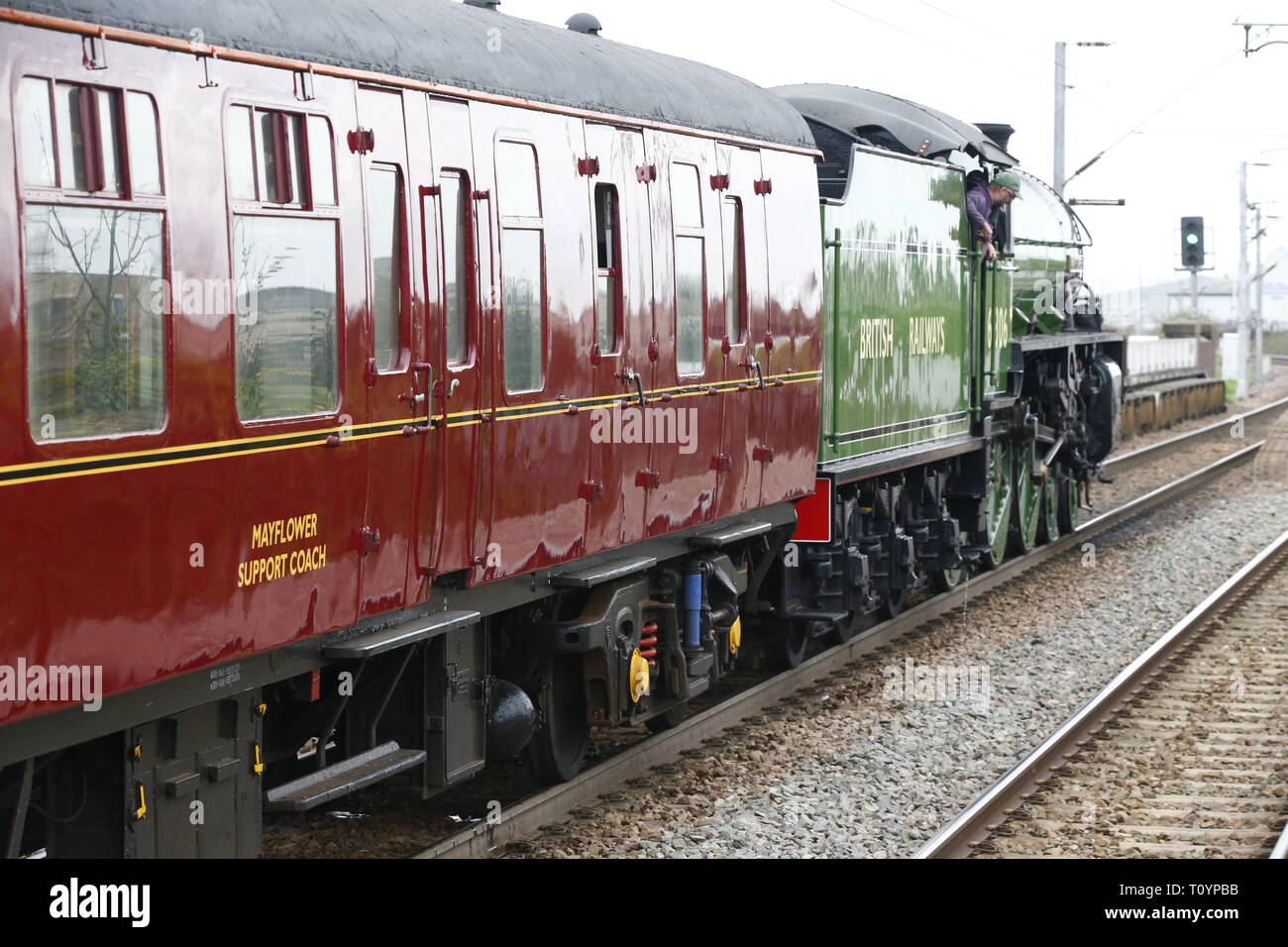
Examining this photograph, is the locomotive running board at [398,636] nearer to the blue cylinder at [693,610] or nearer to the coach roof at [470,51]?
the coach roof at [470,51]

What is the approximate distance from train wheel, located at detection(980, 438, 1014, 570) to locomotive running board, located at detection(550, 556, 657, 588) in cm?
813

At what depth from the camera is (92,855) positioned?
561cm

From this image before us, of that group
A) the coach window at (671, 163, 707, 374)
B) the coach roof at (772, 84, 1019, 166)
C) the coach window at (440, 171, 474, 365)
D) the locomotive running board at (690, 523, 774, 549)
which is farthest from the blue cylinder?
the coach roof at (772, 84, 1019, 166)

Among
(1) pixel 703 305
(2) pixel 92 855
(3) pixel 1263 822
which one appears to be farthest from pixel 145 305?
(3) pixel 1263 822

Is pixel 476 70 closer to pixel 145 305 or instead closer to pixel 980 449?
pixel 145 305

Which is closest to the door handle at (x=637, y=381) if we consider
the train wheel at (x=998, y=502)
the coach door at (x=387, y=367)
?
the coach door at (x=387, y=367)

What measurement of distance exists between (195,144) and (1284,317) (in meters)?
168

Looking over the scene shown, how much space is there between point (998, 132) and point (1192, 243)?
18.5 meters

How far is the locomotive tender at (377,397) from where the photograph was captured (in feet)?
16.4

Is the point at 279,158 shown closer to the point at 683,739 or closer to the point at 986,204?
the point at 683,739

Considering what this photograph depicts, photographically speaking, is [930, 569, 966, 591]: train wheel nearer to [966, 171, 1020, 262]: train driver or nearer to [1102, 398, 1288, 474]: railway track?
[966, 171, 1020, 262]: train driver

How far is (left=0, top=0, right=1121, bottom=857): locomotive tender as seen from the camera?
5.01 metres

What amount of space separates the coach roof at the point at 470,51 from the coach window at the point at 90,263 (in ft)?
0.99

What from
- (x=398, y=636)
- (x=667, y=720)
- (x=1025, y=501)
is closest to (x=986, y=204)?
(x=1025, y=501)
